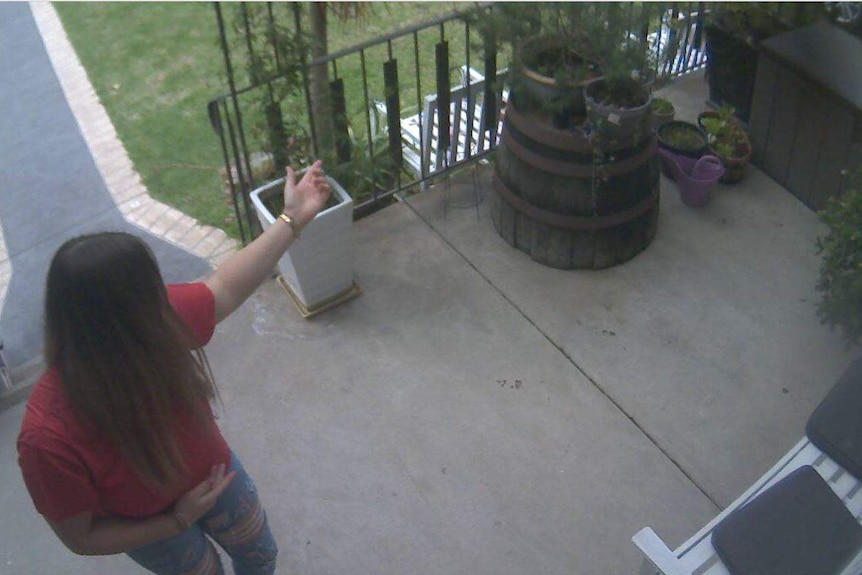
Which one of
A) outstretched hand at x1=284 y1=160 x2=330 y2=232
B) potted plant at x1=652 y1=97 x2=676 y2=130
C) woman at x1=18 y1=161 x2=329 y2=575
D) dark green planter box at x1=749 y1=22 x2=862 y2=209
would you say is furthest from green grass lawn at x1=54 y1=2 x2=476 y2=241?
woman at x1=18 y1=161 x2=329 y2=575

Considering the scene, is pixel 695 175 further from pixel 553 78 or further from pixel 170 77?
pixel 170 77

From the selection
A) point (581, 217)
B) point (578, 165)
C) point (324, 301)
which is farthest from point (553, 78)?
point (324, 301)

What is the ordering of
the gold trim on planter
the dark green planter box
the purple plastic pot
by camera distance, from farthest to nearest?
the purple plastic pot → the dark green planter box → the gold trim on planter

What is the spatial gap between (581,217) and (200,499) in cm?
200

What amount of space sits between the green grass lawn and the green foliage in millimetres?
2220

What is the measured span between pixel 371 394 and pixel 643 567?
1.21 metres

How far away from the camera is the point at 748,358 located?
3.10m

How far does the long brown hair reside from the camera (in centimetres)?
142

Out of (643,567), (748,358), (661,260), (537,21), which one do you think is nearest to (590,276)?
(661,260)

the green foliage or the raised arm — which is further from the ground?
the raised arm

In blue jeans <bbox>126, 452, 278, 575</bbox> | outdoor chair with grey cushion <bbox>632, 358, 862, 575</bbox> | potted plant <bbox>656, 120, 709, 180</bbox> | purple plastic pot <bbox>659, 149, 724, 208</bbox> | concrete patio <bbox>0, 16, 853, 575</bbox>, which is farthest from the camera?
potted plant <bbox>656, 120, 709, 180</bbox>

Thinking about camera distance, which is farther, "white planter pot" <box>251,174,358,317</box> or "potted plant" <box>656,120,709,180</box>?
"potted plant" <box>656,120,709,180</box>

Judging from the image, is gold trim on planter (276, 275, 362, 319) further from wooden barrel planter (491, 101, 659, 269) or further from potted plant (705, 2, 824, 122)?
potted plant (705, 2, 824, 122)

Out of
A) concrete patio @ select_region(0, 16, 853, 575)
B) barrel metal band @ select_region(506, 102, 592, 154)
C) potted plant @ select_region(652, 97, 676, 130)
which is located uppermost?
barrel metal band @ select_region(506, 102, 592, 154)
